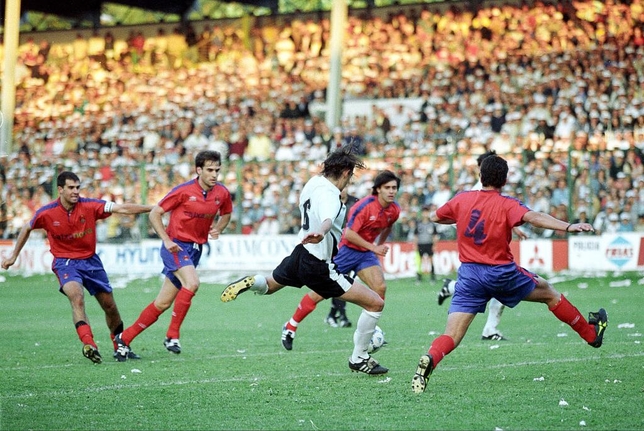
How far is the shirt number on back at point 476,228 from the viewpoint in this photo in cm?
816

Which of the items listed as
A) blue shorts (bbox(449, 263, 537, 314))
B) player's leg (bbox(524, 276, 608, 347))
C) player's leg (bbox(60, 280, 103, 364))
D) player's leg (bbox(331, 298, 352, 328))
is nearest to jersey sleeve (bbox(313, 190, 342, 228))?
blue shorts (bbox(449, 263, 537, 314))

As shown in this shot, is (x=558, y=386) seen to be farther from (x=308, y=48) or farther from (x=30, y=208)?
(x=308, y=48)

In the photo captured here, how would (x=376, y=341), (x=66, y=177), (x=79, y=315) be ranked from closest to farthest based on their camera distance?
(x=376, y=341) < (x=79, y=315) < (x=66, y=177)

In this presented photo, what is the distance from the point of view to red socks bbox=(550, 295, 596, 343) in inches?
339

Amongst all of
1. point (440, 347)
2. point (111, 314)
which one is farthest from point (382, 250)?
point (111, 314)

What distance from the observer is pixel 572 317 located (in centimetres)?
866

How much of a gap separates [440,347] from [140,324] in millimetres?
4009

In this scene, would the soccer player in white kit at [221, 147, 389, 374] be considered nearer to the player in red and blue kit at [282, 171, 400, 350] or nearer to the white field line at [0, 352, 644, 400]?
the white field line at [0, 352, 644, 400]

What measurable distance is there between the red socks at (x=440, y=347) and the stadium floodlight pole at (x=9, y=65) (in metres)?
18.6

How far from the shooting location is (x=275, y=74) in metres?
31.4

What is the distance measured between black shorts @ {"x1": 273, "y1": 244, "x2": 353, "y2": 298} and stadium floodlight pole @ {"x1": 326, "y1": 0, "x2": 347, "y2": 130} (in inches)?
656

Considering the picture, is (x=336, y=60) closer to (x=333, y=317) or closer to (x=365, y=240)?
(x=333, y=317)

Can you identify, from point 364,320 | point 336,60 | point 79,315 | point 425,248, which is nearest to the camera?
point 364,320

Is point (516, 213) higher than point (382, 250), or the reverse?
point (516, 213)
